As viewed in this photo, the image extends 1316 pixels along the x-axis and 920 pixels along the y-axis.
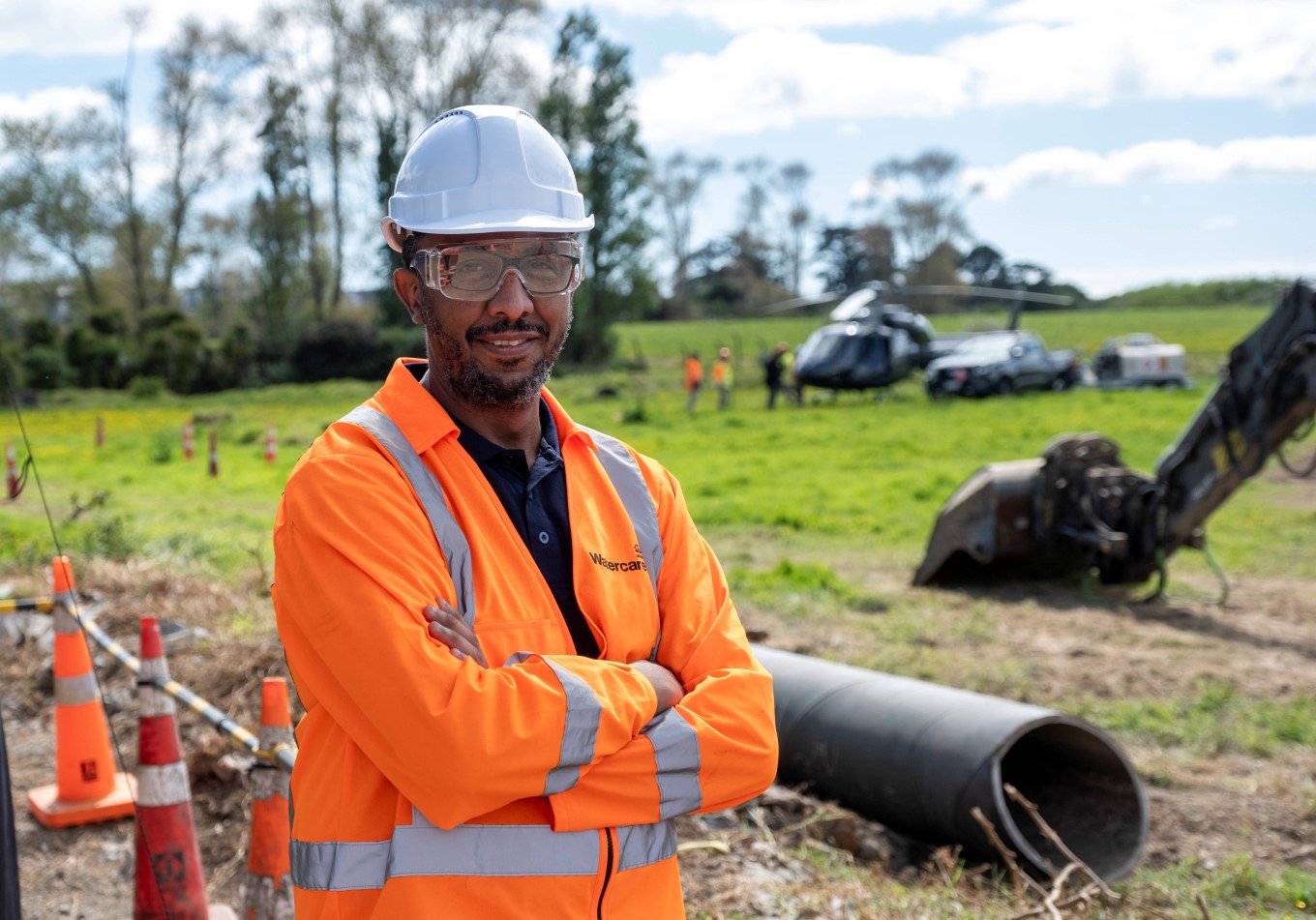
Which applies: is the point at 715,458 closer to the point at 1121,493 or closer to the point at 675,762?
the point at 1121,493

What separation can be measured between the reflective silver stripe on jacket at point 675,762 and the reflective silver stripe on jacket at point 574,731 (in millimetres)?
155

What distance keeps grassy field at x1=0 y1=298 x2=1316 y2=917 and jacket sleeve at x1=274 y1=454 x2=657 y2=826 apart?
1417 millimetres

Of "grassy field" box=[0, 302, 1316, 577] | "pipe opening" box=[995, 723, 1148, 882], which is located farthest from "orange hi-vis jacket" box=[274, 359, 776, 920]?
"pipe opening" box=[995, 723, 1148, 882]

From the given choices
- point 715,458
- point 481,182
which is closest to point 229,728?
point 481,182

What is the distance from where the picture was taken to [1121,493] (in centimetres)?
1027

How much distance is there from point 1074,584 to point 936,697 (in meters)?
5.80

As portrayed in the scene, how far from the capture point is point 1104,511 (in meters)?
10.3

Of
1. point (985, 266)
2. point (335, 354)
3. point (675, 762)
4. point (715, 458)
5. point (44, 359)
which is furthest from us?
point (985, 266)

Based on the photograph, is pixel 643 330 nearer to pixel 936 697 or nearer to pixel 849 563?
pixel 849 563

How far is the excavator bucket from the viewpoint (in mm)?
9984

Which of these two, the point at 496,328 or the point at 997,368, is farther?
the point at 997,368

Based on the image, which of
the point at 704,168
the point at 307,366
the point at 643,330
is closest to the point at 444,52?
the point at 307,366

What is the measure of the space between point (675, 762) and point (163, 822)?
103 inches

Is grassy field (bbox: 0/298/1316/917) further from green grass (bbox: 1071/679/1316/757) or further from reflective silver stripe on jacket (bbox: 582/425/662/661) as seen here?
reflective silver stripe on jacket (bbox: 582/425/662/661)
